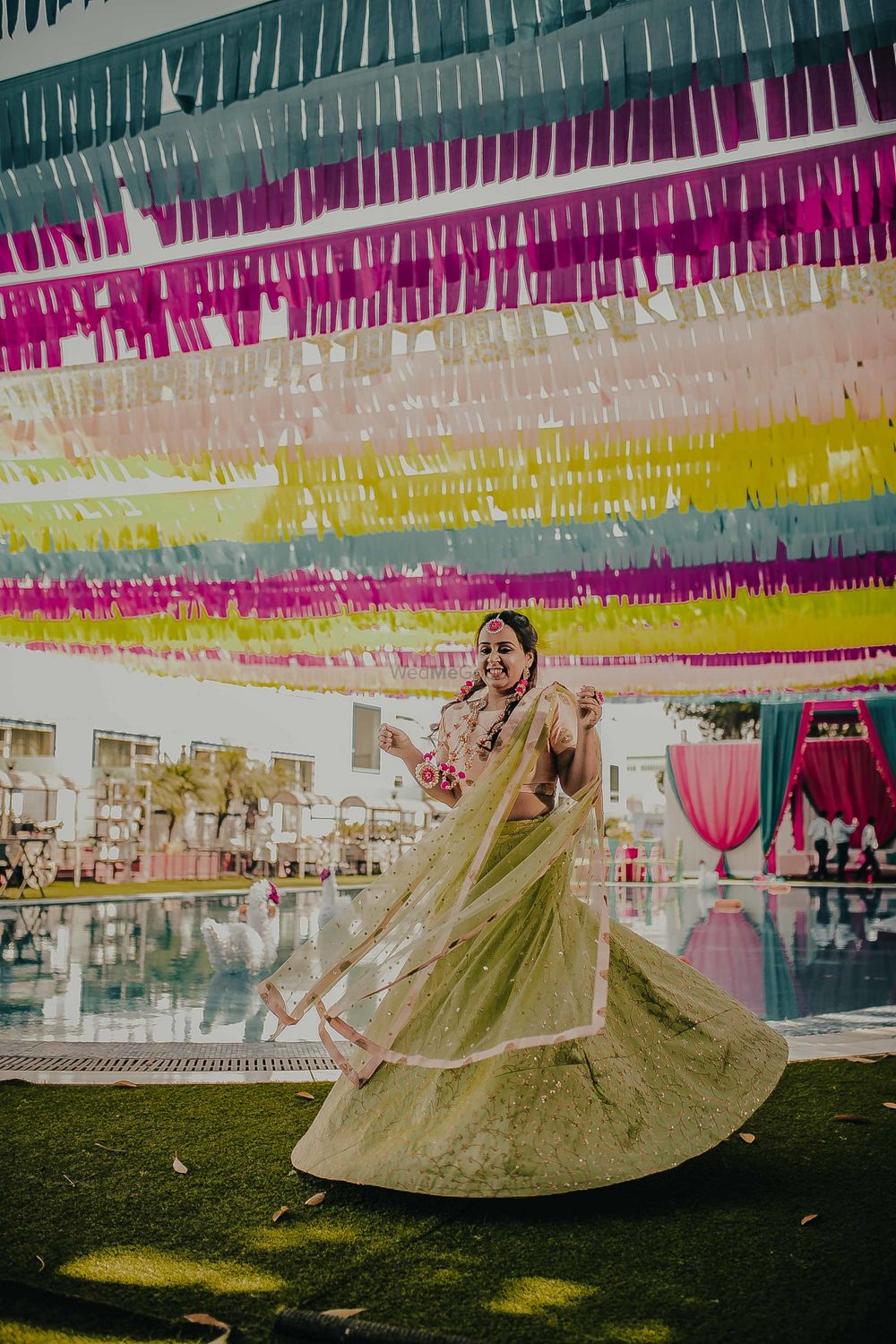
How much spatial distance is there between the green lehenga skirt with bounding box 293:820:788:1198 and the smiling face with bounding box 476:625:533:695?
0.42 m

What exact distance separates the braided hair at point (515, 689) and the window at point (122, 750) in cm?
1671

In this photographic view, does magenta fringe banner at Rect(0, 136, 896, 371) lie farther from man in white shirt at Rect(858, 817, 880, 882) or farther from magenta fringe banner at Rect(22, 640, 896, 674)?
man in white shirt at Rect(858, 817, 880, 882)

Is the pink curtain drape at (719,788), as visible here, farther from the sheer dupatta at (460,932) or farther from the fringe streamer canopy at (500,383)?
the sheer dupatta at (460,932)

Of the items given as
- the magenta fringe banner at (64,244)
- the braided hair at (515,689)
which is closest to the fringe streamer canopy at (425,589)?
the magenta fringe banner at (64,244)

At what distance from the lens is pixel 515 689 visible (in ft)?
10.2

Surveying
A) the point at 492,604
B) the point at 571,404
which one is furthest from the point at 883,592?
the point at 571,404

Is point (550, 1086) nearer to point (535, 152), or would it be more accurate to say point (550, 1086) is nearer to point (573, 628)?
point (535, 152)

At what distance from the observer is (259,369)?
16.4 feet

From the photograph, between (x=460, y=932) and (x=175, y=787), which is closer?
(x=460, y=932)

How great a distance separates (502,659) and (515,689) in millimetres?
98

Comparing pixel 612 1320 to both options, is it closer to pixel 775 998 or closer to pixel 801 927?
pixel 775 998

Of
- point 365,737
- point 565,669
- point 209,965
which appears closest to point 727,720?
point 365,737

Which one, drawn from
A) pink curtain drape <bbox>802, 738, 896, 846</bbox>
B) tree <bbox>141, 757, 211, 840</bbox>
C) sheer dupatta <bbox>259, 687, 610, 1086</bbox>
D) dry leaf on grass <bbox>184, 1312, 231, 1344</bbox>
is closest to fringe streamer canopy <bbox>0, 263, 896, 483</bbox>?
sheer dupatta <bbox>259, 687, 610, 1086</bbox>

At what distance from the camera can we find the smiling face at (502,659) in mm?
3098
